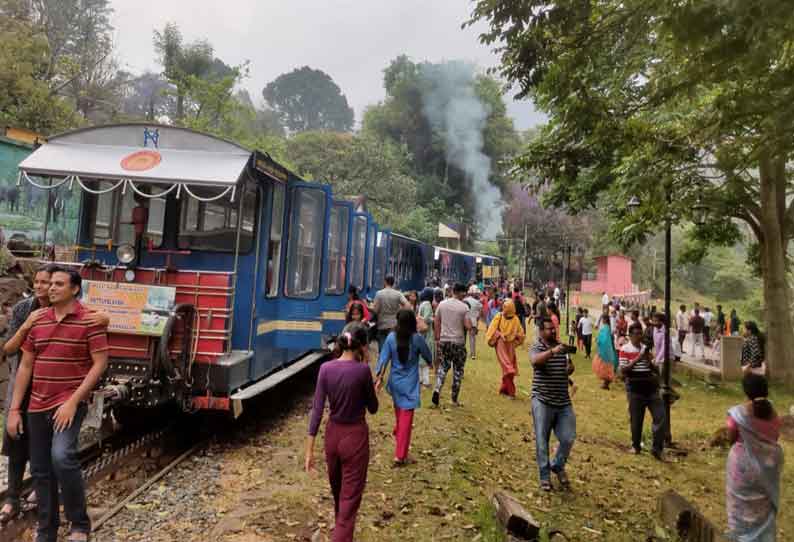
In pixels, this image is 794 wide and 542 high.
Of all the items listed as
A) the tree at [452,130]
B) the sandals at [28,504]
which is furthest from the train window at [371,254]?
the tree at [452,130]

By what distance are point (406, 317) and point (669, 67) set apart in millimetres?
4537

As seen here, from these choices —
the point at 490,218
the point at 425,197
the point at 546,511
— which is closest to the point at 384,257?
the point at 546,511

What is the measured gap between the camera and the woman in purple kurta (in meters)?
3.84

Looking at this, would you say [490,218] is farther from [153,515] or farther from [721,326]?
[153,515]

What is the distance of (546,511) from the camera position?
5.50 metres

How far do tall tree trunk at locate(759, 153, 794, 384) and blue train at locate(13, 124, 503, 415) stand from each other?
11.6 metres

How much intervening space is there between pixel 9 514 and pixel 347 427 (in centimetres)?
279

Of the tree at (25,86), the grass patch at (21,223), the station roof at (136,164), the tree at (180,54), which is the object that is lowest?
the station roof at (136,164)

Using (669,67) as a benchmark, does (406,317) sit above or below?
below

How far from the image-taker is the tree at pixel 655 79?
14.1 feet

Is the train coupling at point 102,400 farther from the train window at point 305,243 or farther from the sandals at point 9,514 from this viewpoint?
the train window at point 305,243

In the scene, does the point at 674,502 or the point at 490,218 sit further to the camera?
the point at 490,218

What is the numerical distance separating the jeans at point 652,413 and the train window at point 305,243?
14.9 ft

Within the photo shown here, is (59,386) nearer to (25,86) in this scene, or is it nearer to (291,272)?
(291,272)
